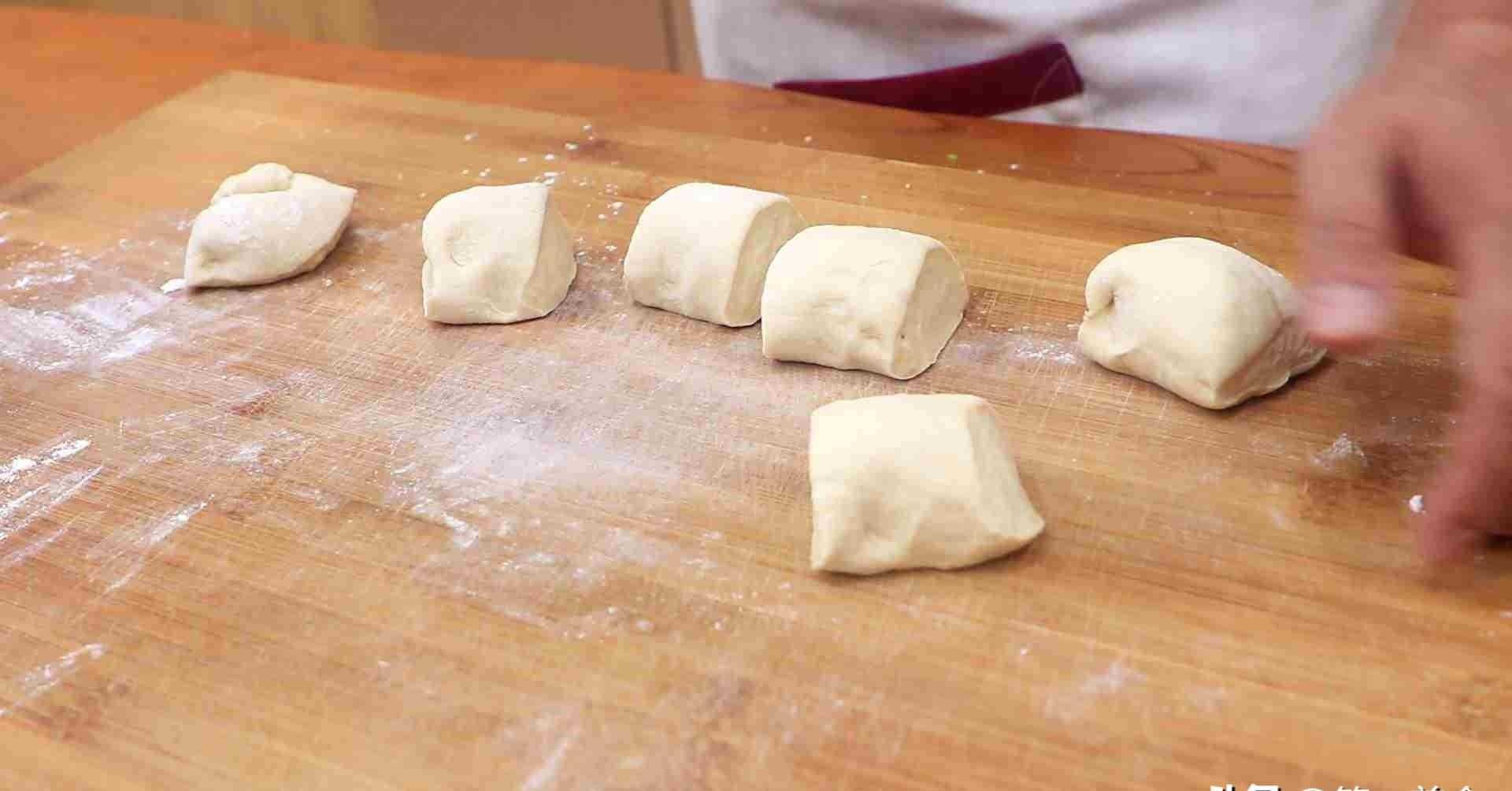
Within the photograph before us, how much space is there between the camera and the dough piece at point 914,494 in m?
1.32

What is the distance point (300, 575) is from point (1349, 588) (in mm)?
1148

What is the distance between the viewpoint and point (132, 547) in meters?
1.47

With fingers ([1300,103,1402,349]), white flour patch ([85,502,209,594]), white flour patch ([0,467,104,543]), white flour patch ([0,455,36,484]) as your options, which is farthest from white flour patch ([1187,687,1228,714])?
white flour patch ([0,455,36,484])

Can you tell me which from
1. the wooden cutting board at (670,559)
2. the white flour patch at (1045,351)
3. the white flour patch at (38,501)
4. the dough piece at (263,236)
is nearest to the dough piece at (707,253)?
the wooden cutting board at (670,559)

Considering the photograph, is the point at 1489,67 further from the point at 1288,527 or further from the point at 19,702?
the point at 19,702

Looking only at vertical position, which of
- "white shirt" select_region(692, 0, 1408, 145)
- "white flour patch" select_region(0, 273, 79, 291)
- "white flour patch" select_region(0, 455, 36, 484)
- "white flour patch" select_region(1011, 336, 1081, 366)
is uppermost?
"white shirt" select_region(692, 0, 1408, 145)

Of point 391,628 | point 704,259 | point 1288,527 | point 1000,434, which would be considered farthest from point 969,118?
point 391,628

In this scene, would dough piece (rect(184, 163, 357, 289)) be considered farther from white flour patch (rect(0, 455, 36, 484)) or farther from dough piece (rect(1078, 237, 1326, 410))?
dough piece (rect(1078, 237, 1326, 410))

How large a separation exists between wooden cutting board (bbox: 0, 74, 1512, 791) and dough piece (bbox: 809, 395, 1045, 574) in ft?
0.14

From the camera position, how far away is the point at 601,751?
1184 millimetres

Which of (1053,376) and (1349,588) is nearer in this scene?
(1349,588)

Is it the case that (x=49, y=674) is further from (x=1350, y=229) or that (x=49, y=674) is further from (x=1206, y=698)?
(x=1350, y=229)

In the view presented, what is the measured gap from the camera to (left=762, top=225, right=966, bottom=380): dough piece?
5.28 feet

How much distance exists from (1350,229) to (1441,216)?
11 centimetres
